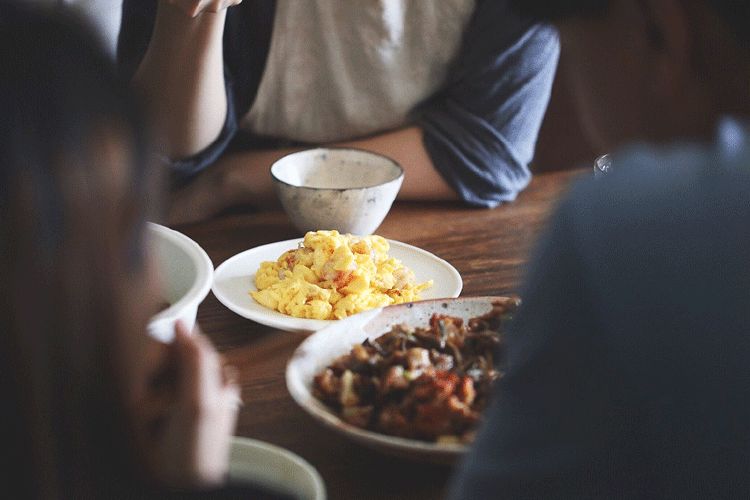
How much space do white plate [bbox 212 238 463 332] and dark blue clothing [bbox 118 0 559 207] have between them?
401 mm

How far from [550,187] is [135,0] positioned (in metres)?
0.97

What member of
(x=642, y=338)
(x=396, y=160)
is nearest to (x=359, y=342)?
(x=642, y=338)

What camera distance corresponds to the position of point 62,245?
0.58 meters

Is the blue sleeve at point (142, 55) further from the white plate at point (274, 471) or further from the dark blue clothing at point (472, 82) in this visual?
the white plate at point (274, 471)

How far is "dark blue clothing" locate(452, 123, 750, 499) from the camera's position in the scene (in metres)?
0.61

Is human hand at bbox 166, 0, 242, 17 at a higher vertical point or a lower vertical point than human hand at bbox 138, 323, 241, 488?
higher

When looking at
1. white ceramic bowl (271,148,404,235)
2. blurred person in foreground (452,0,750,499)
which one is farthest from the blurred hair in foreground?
white ceramic bowl (271,148,404,235)

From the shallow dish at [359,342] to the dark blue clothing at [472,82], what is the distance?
69 cm

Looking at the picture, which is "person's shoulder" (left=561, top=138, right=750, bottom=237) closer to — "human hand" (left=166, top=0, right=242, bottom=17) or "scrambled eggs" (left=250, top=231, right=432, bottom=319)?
"scrambled eggs" (left=250, top=231, right=432, bottom=319)

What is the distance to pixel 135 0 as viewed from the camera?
6.38 ft

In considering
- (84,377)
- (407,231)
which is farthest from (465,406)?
(407,231)

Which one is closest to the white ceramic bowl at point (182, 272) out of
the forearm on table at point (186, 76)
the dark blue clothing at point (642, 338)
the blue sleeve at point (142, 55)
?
the dark blue clothing at point (642, 338)

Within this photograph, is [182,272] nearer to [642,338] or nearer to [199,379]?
[199,379]

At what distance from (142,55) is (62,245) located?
1.49 m
